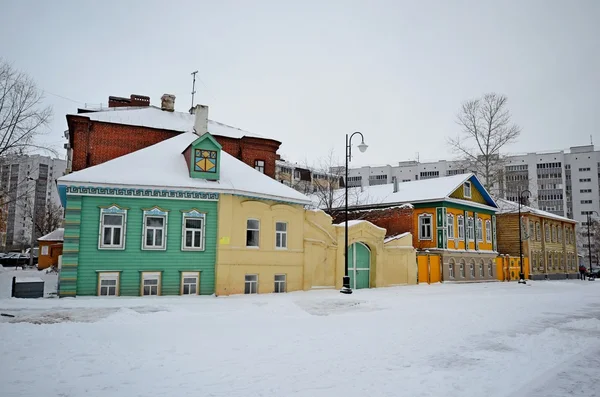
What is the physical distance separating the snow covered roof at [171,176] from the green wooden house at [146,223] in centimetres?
4

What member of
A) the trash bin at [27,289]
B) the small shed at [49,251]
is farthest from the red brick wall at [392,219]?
the small shed at [49,251]

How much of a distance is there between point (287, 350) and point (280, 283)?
1285 cm

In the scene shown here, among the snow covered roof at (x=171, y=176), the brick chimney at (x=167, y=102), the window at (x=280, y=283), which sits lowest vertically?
the window at (x=280, y=283)

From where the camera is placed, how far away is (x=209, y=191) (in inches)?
824

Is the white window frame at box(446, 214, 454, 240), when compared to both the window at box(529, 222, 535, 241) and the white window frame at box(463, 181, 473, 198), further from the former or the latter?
the window at box(529, 222, 535, 241)

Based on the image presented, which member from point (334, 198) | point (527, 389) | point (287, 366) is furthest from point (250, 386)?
point (334, 198)

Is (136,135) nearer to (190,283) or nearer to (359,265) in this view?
(190,283)

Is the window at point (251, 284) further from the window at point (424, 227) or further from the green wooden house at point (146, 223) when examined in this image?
the window at point (424, 227)

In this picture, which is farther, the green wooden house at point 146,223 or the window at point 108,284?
the window at point 108,284

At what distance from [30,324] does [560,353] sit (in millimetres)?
13090

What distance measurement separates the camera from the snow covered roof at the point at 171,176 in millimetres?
19406

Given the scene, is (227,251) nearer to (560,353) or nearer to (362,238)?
(362,238)

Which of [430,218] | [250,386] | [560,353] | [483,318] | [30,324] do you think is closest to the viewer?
[250,386]

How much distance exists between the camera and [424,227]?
35.6 meters
